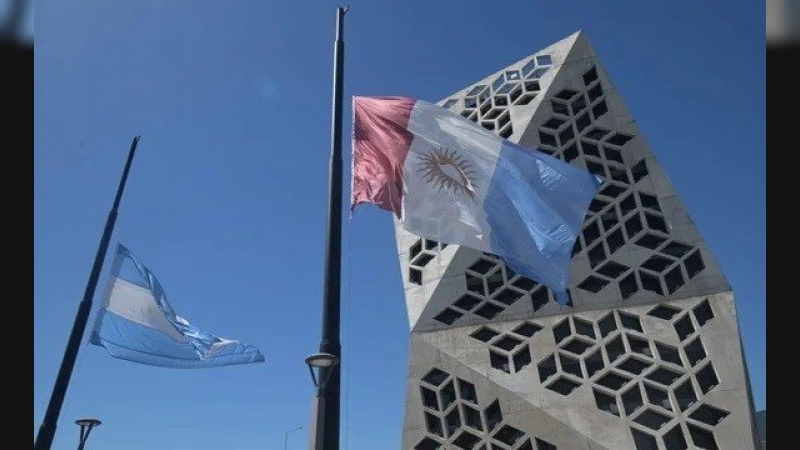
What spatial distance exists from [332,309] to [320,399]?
92 cm

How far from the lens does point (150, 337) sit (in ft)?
42.1

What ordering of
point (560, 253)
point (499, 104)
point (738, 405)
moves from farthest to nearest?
point (499, 104) → point (738, 405) → point (560, 253)

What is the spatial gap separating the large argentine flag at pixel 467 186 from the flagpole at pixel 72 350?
596 centimetres

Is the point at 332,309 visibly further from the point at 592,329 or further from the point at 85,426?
the point at 592,329

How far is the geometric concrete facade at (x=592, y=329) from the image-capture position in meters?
21.3

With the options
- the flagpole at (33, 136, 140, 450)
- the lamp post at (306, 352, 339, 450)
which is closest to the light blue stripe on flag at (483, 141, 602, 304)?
the lamp post at (306, 352, 339, 450)

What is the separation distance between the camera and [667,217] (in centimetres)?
2452

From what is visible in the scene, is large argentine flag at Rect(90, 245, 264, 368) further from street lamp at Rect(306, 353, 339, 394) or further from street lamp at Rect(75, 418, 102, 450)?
street lamp at Rect(306, 353, 339, 394)

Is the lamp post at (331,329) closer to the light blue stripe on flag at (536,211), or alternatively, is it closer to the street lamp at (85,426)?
the light blue stripe on flag at (536,211)

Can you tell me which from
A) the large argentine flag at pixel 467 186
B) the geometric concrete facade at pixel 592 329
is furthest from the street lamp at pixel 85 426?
the geometric concrete facade at pixel 592 329
